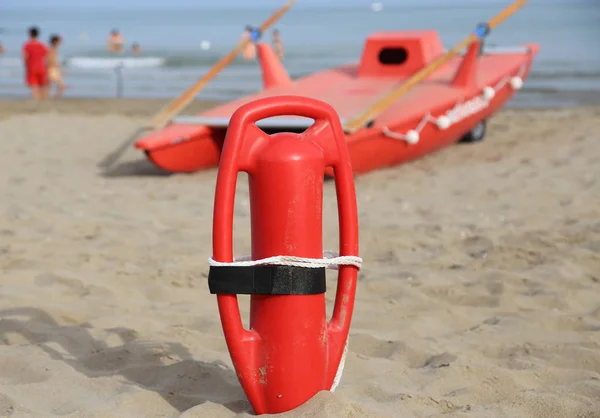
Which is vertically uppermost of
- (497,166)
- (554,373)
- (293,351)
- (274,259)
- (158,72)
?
(274,259)

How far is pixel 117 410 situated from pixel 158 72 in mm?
22058

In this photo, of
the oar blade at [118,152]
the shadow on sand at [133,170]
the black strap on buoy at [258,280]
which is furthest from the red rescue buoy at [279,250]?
the oar blade at [118,152]

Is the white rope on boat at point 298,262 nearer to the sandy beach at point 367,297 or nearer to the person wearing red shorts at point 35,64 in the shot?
the sandy beach at point 367,297

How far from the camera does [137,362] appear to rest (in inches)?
117

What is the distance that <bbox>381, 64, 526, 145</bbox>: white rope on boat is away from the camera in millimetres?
7307

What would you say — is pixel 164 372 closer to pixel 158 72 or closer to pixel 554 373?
pixel 554 373

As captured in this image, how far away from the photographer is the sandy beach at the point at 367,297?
8.68 feet

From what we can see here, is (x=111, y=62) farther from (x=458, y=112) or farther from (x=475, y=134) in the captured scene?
(x=458, y=112)

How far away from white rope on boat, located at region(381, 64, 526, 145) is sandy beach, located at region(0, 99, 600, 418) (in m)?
0.36

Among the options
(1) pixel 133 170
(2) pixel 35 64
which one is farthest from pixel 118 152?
(2) pixel 35 64

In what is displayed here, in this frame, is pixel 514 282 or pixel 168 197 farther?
pixel 168 197

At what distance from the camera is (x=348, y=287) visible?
96.8 inches

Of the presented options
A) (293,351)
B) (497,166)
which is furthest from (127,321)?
(497,166)

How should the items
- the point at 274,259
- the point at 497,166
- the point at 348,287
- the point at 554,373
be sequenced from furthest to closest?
the point at 497,166 < the point at 554,373 < the point at 348,287 < the point at 274,259
